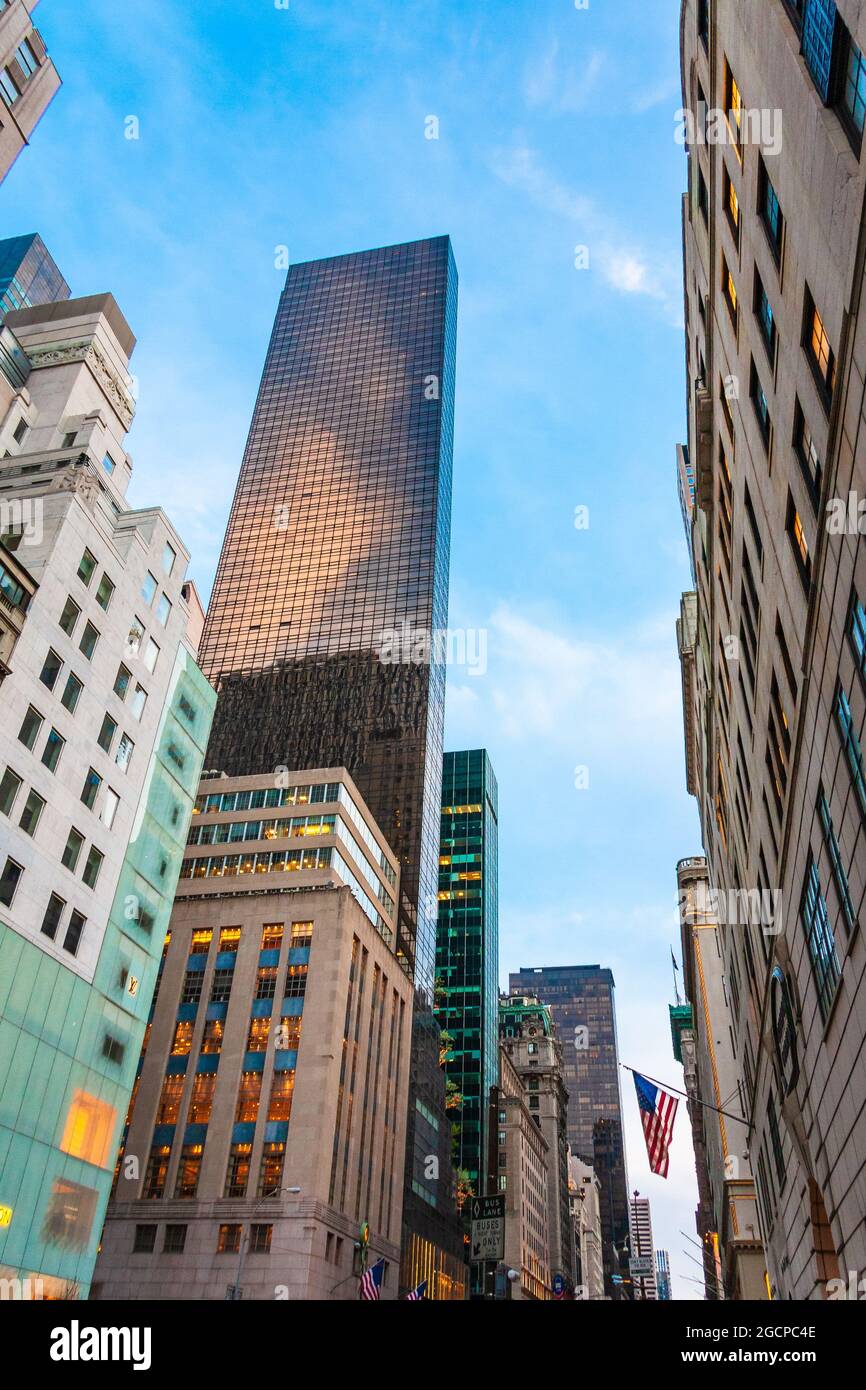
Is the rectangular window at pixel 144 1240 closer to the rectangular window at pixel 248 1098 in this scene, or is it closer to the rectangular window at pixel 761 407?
the rectangular window at pixel 248 1098

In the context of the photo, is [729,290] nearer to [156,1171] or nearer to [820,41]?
[820,41]

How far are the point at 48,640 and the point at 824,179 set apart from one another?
34.9m

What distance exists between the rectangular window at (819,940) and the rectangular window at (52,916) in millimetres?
30192

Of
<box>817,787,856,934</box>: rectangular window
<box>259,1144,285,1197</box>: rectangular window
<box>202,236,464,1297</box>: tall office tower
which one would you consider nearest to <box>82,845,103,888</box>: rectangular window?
<box>817,787,856,934</box>: rectangular window

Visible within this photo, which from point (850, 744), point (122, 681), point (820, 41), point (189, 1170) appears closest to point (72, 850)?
point (122, 681)

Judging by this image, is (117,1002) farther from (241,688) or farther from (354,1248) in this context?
(241,688)

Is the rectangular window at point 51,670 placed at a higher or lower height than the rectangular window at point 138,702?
lower

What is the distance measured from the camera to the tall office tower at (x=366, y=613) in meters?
121

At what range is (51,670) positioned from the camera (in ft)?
137

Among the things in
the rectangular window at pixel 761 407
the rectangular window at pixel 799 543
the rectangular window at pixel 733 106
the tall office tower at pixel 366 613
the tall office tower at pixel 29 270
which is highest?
the tall office tower at pixel 29 270

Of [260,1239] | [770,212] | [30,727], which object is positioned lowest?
[260,1239]

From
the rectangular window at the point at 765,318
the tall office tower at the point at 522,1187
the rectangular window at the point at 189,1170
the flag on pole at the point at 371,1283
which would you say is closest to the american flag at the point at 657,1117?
the flag on pole at the point at 371,1283

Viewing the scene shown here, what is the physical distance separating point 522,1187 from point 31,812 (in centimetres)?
12901
